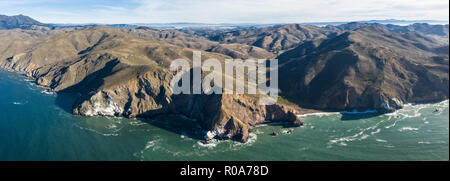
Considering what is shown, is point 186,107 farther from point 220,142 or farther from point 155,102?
point 220,142

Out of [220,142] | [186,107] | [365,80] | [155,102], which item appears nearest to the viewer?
[220,142]

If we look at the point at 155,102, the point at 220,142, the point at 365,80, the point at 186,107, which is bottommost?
the point at 220,142

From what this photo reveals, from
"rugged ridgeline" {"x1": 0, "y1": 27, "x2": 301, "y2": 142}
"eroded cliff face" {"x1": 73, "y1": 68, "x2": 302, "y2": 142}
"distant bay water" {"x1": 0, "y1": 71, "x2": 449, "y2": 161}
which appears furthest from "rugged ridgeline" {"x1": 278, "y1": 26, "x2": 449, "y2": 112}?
"rugged ridgeline" {"x1": 0, "y1": 27, "x2": 301, "y2": 142}

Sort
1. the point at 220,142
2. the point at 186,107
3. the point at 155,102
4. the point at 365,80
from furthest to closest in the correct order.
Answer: the point at 365,80 → the point at 155,102 → the point at 186,107 → the point at 220,142

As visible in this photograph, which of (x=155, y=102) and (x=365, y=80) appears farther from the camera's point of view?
(x=365, y=80)

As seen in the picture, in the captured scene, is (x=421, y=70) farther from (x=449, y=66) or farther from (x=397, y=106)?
(x=397, y=106)

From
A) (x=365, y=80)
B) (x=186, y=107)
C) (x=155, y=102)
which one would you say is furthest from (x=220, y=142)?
(x=365, y=80)

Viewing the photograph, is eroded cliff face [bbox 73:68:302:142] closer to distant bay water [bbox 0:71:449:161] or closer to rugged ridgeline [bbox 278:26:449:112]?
distant bay water [bbox 0:71:449:161]
